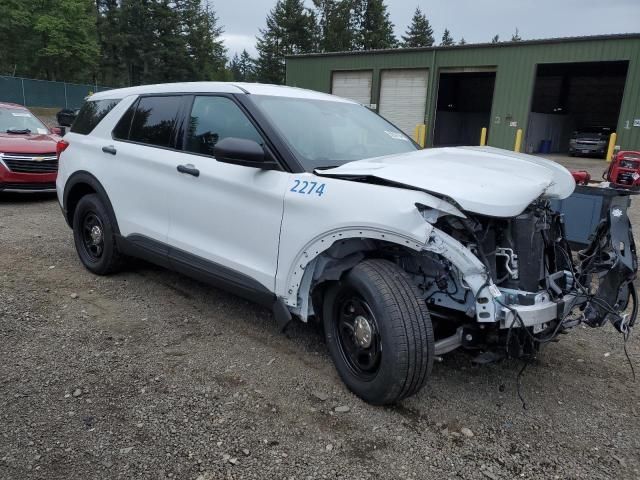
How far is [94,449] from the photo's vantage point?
8.55 feet

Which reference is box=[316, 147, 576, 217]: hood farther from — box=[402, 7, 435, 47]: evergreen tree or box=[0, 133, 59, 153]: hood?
box=[402, 7, 435, 47]: evergreen tree


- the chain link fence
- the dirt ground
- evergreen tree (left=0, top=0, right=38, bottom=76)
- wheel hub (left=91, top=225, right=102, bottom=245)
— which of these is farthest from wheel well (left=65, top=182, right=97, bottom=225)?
evergreen tree (left=0, top=0, right=38, bottom=76)

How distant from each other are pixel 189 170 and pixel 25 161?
615 cm

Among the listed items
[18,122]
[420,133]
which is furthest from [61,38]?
[18,122]

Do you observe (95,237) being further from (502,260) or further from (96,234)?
(502,260)

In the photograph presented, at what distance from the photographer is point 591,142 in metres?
25.3

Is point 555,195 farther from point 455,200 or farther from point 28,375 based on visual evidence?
point 28,375

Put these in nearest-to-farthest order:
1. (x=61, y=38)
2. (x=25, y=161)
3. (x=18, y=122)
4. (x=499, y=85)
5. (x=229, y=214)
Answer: (x=229, y=214), (x=25, y=161), (x=18, y=122), (x=499, y=85), (x=61, y=38)

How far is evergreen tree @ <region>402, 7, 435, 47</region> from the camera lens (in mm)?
69625

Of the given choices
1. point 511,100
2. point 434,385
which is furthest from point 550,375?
point 511,100

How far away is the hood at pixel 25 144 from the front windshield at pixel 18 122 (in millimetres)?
297

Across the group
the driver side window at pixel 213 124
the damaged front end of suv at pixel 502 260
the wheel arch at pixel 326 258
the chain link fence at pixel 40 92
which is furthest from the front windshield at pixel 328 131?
the chain link fence at pixel 40 92

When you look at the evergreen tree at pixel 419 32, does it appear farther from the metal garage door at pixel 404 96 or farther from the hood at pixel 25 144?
the hood at pixel 25 144

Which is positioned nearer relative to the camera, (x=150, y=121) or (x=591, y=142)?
(x=150, y=121)
